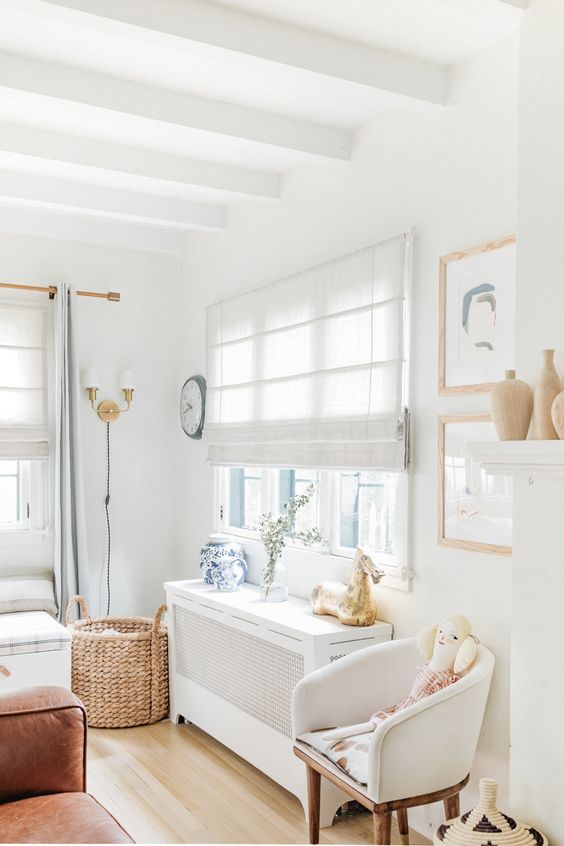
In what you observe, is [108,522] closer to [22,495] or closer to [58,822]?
[22,495]

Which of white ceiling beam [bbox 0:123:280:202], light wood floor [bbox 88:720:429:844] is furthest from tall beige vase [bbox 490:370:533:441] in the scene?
white ceiling beam [bbox 0:123:280:202]

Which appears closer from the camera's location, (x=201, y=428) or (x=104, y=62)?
(x=104, y=62)

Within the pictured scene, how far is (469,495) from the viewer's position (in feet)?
9.07

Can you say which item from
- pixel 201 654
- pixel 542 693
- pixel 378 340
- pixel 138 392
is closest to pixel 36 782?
pixel 542 693

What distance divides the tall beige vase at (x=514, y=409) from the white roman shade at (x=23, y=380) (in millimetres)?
3235

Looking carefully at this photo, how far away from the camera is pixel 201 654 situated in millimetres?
3867

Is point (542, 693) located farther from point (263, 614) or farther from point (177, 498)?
point (177, 498)

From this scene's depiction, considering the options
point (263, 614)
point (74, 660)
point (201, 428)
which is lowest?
point (74, 660)

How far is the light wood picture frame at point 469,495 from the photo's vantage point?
2635mm

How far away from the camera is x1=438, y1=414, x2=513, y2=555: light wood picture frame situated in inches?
104

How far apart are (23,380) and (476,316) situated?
9.19 ft

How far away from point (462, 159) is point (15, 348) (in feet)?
9.14

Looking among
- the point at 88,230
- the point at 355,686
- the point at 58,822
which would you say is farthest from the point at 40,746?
the point at 88,230

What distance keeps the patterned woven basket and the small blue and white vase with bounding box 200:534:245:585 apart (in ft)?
0.99
